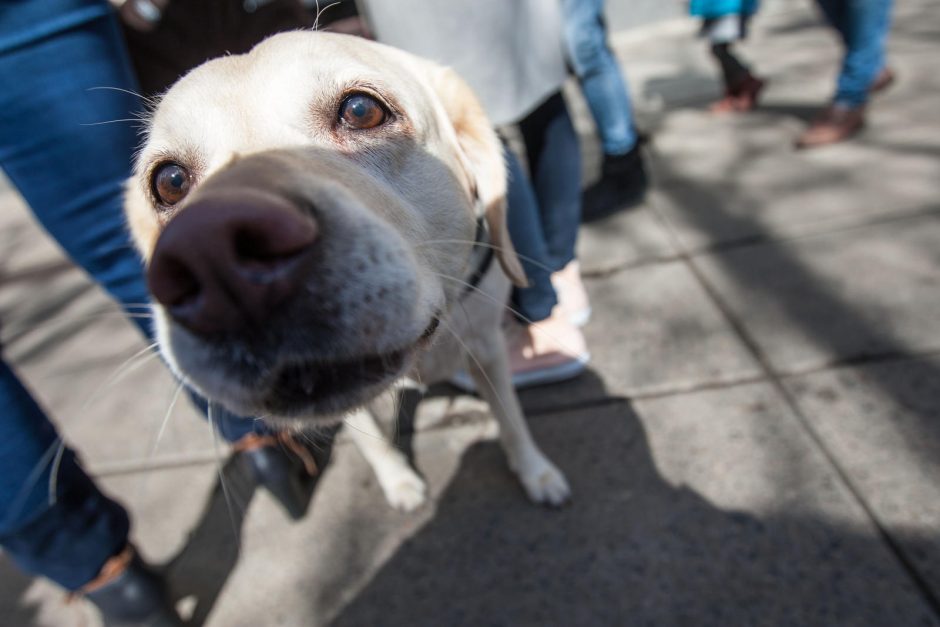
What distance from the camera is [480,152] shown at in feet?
5.83

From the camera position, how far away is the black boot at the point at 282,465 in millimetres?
2168

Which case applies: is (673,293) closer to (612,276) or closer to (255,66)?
(612,276)

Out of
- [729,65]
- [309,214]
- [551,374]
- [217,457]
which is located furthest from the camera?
[729,65]

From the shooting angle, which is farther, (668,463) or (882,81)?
(882,81)

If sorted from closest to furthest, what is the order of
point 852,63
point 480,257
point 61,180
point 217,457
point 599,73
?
1. point 217,457
2. point 61,180
3. point 480,257
4. point 599,73
5. point 852,63

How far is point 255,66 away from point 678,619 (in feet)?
6.72

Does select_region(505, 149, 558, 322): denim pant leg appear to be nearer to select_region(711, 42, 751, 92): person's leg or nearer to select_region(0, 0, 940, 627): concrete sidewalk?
select_region(0, 0, 940, 627): concrete sidewalk

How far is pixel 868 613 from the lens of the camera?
1.52m

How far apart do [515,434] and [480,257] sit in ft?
2.42

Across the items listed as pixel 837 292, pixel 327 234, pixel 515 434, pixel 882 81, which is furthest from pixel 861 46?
pixel 327 234

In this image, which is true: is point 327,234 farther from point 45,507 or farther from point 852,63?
Answer: point 852,63

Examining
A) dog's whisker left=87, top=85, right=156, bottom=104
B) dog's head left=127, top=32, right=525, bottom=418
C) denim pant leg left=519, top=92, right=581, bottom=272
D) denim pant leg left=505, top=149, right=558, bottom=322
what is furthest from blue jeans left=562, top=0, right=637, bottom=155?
dog's whisker left=87, top=85, right=156, bottom=104

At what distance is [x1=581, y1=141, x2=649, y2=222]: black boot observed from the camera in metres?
3.91

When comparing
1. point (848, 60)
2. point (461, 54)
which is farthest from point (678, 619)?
point (848, 60)
